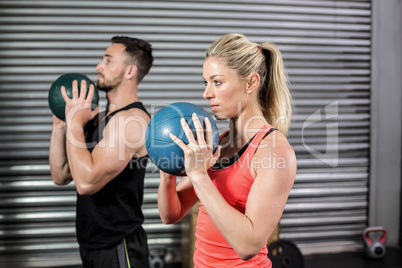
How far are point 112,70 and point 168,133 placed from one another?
1.07 metres

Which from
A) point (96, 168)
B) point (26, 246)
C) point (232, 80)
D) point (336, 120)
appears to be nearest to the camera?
point (232, 80)

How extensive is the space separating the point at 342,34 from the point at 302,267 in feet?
8.25

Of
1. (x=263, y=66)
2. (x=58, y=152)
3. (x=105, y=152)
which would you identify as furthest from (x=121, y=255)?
(x=263, y=66)

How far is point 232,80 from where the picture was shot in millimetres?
1393

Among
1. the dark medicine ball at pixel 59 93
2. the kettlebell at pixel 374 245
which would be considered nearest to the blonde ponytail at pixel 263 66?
the dark medicine ball at pixel 59 93

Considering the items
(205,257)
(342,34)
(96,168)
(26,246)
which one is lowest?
(26,246)

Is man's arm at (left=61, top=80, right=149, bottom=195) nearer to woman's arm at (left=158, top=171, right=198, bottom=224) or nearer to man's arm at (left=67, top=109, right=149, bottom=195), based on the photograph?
man's arm at (left=67, top=109, right=149, bottom=195)

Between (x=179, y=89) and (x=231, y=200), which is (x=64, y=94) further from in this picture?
(x=179, y=89)

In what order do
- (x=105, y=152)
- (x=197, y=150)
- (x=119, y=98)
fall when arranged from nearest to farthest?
(x=197, y=150)
(x=105, y=152)
(x=119, y=98)

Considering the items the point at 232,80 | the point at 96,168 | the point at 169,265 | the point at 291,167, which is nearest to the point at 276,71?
the point at 232,80

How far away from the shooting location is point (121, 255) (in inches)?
76.5

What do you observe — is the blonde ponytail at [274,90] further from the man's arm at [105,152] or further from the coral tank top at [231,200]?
the man's arm at [105,152]

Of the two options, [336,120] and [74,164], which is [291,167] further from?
[336,120]

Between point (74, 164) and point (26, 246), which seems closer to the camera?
point (74, 164)
